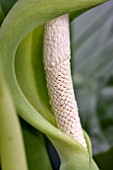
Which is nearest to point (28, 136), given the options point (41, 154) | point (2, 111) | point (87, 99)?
point (41, 154)

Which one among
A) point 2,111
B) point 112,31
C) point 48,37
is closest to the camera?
point 2,111

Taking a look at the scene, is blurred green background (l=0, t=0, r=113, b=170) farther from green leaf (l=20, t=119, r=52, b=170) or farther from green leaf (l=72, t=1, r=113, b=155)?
green leaf (l=20, t=119, r=52, b=170)

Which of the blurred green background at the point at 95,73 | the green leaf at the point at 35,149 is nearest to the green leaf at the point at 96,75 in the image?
the blurred green background at the point at 95,73

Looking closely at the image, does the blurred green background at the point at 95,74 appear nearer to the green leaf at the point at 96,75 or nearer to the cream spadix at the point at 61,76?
the green leaf at the point at 96,75

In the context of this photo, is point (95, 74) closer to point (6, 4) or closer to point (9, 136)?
point (6, 4)

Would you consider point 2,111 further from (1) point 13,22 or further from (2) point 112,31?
(2) point 112,31
